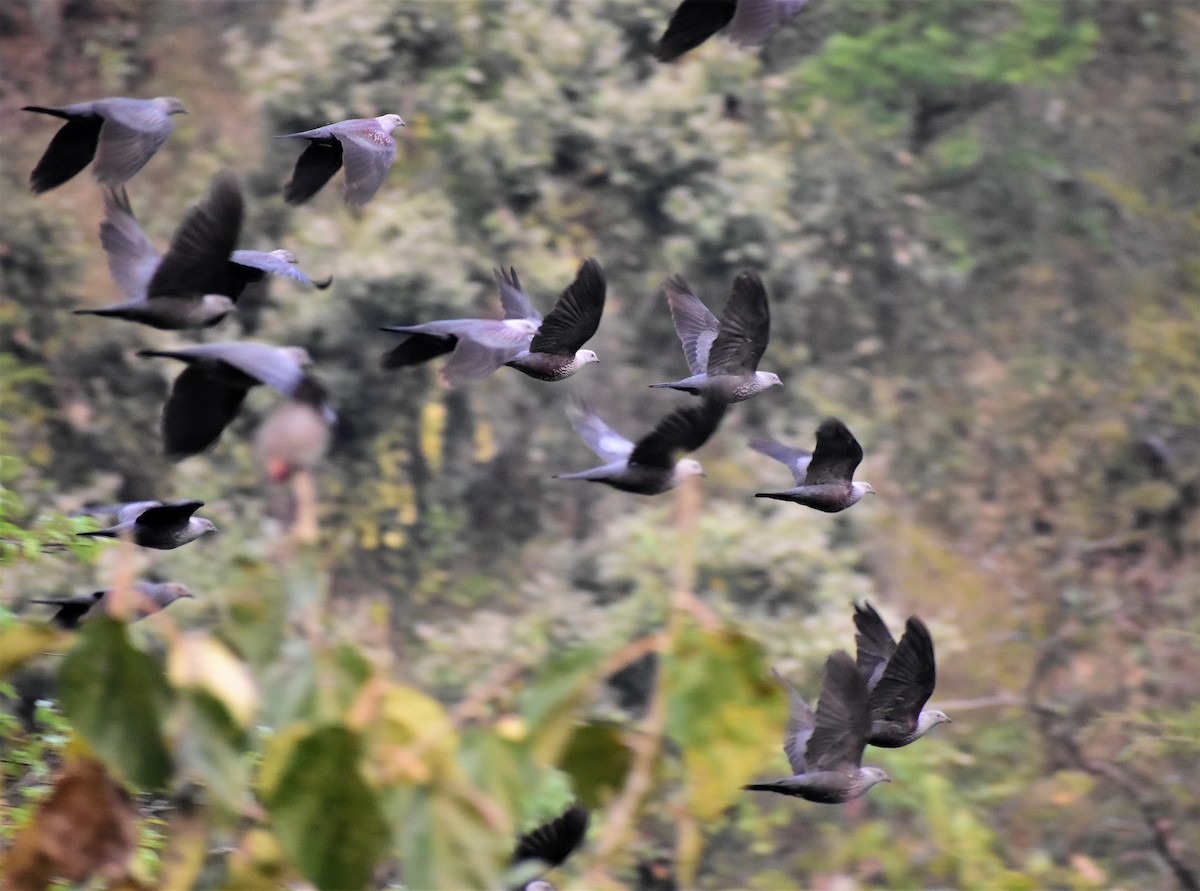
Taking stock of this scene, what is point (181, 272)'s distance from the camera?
254cm

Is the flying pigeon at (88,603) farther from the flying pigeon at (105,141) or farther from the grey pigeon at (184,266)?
the flying pigeon at (105,141)

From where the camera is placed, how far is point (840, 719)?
2.95m

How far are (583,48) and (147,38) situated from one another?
342 cm

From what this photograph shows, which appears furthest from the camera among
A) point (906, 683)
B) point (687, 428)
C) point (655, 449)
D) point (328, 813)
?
point (906, 683)

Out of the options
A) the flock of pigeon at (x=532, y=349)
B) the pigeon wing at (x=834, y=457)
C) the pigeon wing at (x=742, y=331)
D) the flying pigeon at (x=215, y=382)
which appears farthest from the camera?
the pigeon wing at (x=834, y=457)

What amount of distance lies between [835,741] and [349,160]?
146cm

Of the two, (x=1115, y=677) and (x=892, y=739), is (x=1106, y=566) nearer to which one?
(x=1115, y=677)

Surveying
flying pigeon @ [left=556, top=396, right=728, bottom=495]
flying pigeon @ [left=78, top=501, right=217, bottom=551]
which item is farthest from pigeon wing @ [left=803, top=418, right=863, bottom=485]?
flying pigeon @ [left=78, top=501, right=217, bottom=551]

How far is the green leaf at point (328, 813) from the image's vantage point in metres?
1.54

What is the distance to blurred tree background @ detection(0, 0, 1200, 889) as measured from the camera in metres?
7.64

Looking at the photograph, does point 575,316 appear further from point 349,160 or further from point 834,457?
point 834,457

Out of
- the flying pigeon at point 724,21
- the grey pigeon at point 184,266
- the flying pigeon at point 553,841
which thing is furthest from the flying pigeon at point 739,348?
the grey pigeon at point 184,266

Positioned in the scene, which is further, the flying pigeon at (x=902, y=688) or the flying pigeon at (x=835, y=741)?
the flying pigeon at (x=902, y=688)

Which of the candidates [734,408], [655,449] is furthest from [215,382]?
[734,408]
